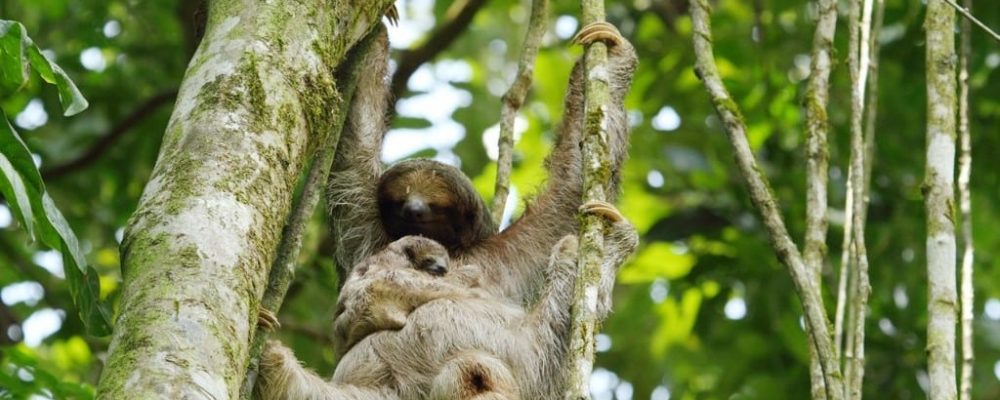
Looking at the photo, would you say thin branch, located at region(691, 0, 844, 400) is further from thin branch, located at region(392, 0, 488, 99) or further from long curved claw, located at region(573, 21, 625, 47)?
thin branch, located at region(392, 0, 488, 99)

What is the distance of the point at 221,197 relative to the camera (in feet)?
16.7

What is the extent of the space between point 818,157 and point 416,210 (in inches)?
114

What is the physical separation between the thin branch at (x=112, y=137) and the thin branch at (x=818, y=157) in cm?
731

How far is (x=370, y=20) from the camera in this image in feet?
23.0

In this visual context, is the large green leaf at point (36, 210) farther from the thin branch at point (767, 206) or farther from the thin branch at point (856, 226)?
the thin branch at point (856, 226)

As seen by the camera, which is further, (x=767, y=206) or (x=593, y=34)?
(x=593, y=34)

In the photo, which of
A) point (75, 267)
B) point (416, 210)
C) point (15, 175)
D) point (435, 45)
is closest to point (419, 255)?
point (416, 210)

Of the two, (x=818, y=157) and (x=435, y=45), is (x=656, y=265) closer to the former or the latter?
(x=435, y=45)

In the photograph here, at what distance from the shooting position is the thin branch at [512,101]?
8.73 metres

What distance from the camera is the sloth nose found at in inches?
360

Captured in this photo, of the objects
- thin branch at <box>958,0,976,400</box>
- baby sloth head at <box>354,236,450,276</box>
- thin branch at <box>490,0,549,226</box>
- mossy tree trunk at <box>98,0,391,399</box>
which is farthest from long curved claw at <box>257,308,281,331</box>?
thin branch at <box>958,0,976,400</box>

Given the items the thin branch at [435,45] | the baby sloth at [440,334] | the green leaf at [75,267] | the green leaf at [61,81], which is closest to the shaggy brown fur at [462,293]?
the baby sloth at [440,334]

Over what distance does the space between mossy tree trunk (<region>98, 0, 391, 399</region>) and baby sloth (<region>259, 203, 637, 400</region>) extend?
181 centimetres

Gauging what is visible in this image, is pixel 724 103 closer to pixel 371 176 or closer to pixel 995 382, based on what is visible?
pixel 371 176
